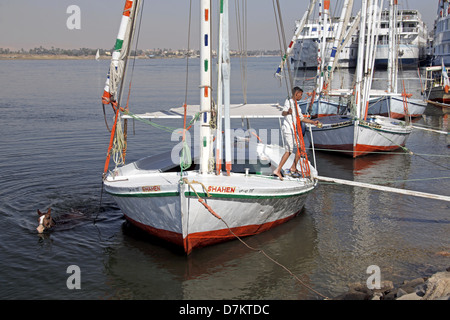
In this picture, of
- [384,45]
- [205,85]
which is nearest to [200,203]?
[205,85]

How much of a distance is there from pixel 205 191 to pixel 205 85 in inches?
111

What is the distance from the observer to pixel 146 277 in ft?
35.0

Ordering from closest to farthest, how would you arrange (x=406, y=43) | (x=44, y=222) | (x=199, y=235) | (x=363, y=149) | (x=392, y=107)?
(x=199, y=235), (x=44, y=222), (x=363, y=149), (x=392, y=107), (x=406, y=43)

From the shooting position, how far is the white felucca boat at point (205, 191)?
10841mm

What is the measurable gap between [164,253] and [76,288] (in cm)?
234

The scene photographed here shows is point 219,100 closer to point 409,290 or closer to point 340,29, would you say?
point 409,290

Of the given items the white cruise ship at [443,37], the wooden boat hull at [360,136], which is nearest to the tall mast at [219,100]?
the wooden boat hull at [360,136]

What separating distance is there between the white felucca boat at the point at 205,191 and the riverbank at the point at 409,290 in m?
3.13

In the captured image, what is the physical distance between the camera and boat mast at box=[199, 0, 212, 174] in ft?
38.1

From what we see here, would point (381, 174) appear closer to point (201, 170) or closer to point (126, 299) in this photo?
point (201, 170)

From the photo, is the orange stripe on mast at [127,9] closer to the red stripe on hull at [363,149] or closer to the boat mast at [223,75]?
the boat mast at [223,75]

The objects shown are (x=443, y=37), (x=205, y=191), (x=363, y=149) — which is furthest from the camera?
(x=443, y=37)

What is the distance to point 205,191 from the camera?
10.6m

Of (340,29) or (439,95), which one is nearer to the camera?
(340,29)
